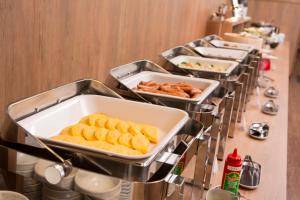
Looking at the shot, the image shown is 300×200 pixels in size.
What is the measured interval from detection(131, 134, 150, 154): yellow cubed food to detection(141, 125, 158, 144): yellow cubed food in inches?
1.1

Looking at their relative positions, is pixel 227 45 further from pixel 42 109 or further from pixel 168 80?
pixel 42 109

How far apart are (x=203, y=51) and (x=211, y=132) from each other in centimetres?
127

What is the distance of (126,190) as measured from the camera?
75 centimetres

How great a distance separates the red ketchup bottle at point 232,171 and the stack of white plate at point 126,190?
20.8 inches

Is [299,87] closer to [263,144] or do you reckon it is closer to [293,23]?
[293,23]

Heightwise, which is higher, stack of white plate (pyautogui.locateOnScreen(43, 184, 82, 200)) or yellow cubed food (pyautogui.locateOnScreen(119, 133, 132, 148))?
yellow cubed food (pyautogui.locateOnScreen(119, 133, 132, 148))

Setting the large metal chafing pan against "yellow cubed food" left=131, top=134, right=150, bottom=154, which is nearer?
"yellow cubed food" left=131, top=134, right=150, bottom=154

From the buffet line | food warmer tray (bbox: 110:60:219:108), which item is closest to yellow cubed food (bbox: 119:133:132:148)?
the buffet line

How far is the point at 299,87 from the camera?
20.8 feet

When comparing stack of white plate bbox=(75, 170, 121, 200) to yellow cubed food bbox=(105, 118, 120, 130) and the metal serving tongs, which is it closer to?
the metal serving tongs

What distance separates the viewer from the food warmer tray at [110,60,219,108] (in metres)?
1.26

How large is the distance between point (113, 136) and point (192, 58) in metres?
1.29

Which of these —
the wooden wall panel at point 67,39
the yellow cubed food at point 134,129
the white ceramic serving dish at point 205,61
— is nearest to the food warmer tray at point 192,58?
the white ceramic serving dish at point 205,61

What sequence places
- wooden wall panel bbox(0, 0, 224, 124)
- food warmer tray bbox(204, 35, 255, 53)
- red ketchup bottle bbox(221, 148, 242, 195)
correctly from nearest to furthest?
wooden wall panel bbox(0, 0, 224, 124)
red ketchup bottle bbox(221, 148, 242, 195)
food warmer tray bbox(204, 35, 255, 53)
